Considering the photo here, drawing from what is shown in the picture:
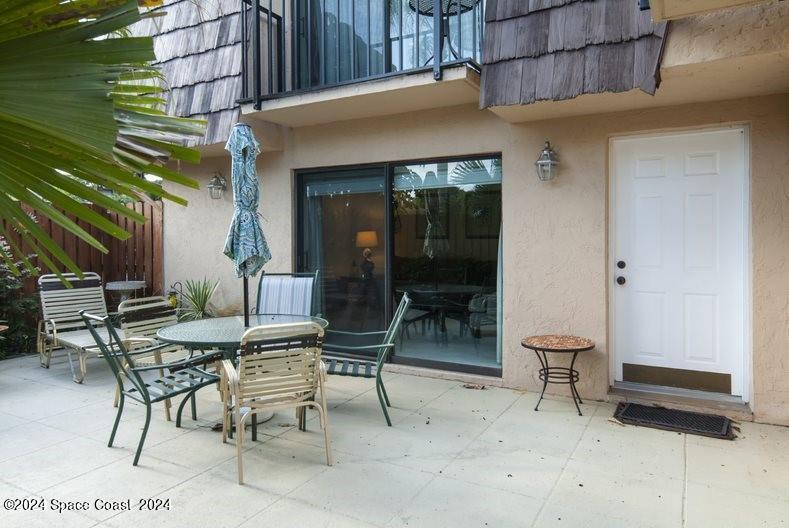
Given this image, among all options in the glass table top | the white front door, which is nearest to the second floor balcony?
the white front door

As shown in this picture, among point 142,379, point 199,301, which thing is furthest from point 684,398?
point 199,301

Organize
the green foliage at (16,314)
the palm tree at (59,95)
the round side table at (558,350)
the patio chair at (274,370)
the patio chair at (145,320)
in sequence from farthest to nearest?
the green foliage at (16,314) < the patio chair at (145,320) < the round side table at (558,350) < the patio chair at (274,370) < the palm tree at (59,95)

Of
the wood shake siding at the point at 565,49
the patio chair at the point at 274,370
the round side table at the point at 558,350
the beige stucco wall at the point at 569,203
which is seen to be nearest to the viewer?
the patio chair at the point at 274,370

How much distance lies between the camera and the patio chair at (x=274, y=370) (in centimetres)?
286

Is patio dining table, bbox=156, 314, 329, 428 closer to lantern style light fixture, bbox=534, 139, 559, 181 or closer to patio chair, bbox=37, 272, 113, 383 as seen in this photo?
patio chair, bbox=37, 272, 113, 383

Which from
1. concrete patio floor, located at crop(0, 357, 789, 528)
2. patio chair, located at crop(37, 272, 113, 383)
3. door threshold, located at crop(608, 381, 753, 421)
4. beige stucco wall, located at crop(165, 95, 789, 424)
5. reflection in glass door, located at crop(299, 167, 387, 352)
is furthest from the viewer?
reflection in glass door, located at crop(299, 167, 387, 352)

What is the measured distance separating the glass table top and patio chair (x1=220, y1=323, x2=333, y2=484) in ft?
0.95

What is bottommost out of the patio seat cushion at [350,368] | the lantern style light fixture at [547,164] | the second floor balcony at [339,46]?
the patio seat cushion at [350,368]

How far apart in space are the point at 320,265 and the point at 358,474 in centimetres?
326

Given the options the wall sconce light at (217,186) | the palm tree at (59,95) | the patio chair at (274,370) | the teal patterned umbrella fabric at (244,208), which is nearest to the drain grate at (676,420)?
the patio chair at (274,370)

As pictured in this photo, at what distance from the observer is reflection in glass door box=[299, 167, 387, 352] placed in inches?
218

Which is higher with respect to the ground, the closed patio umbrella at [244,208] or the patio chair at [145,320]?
the closed patio umbrella at [244,208]

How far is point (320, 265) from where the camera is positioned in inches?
235

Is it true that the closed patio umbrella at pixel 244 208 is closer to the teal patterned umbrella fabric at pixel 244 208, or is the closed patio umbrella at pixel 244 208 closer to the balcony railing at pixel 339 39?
the teal patterned umbrella fabric at pixel 244 208
